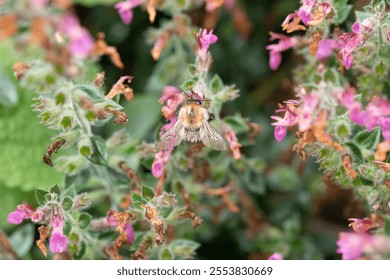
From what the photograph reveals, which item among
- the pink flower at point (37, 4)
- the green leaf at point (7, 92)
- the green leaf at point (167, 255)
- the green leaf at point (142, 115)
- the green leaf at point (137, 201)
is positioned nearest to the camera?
the pink flower at point (37, 4)

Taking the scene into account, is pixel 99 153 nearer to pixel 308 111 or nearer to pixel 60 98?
pixel 60 98

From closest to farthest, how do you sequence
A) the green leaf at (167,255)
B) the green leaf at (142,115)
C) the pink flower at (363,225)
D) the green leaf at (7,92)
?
the pink flower at (363,225)
the green leaf at (167,255)
the green leaf at (7,92)
the green leaf at (142,115)

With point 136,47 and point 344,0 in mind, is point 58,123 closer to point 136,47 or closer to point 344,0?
point 344,0

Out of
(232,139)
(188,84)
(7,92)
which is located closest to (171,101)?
(188,84)

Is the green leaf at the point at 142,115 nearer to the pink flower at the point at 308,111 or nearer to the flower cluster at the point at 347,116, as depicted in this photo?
the flower cluster at the point at 347,116

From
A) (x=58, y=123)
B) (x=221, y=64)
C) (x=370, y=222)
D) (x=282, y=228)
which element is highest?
(x=221, y=64)

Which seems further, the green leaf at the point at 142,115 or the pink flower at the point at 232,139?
the green leaf at the point at 142,115

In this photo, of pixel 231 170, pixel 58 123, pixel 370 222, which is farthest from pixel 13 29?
pixel 231 170

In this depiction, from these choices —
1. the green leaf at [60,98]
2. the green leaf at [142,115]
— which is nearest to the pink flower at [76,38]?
the green leaf at [60,98]
